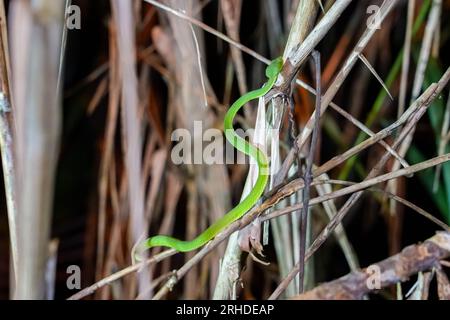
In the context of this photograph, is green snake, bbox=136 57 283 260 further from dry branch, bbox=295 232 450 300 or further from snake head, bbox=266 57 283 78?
dry branch, bbox=295 232 450 300

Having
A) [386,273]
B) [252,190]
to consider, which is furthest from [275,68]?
[386,273]

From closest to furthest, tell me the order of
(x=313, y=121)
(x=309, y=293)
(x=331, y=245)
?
(x=309, y=293)
(x=313, y=121)
(x=331, y=245)

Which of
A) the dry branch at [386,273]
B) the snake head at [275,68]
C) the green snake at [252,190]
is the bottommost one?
the dry branch at [386,273]

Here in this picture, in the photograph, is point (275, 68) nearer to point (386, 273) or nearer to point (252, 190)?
point (252, 190)

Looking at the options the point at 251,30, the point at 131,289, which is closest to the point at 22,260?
the point at 131,289

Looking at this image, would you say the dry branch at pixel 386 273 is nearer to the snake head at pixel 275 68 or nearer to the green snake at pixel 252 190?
the green snake at pixel 252 190

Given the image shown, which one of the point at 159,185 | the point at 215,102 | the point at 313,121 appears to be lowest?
the point at 313,121

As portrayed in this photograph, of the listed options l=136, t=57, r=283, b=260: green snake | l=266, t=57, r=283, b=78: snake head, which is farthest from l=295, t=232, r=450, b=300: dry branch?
l=266, t=57, r=283, b=78: snake head

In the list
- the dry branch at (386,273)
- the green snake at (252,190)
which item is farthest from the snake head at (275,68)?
the dry branch at (386,273)

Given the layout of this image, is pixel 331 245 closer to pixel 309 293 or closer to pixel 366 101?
pixel 366 101

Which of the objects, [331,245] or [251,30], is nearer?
[331,245]

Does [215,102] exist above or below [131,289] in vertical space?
above
